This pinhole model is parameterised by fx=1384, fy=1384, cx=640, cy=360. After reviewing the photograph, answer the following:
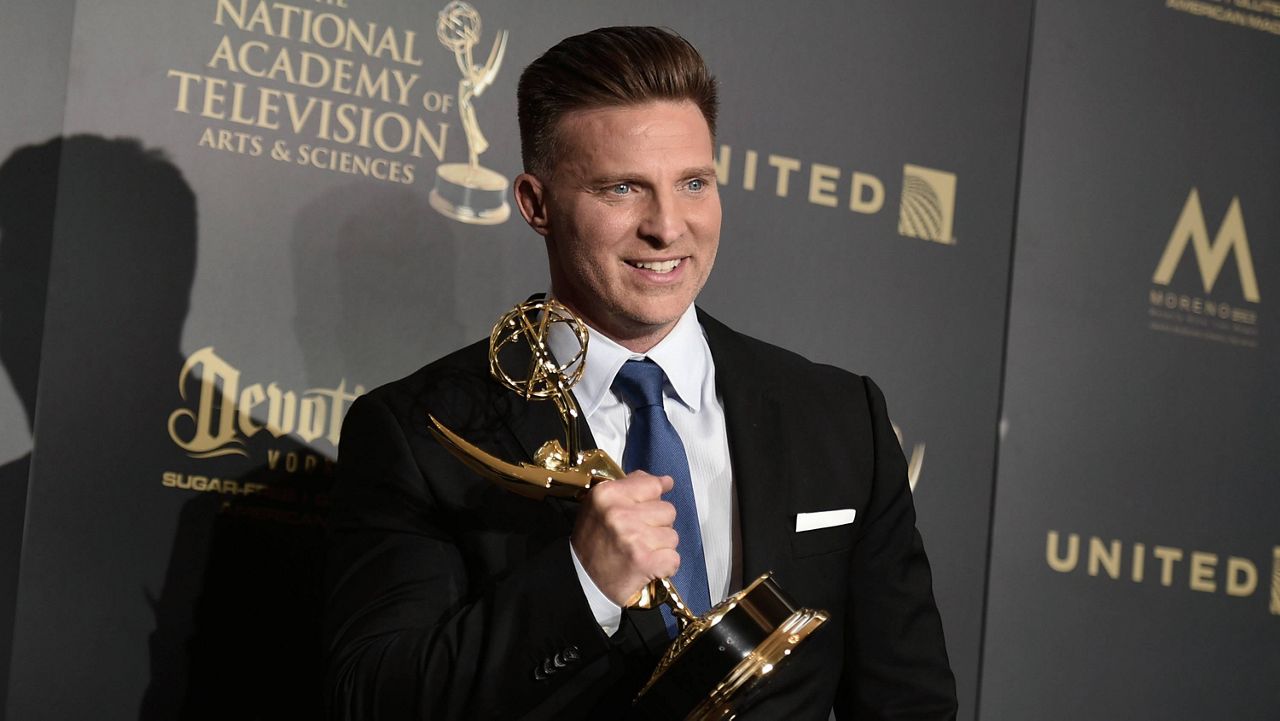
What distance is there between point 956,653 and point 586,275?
126cm

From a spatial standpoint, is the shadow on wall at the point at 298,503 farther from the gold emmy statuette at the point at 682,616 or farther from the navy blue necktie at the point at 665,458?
the gold emmy statuette at the point at 682,616

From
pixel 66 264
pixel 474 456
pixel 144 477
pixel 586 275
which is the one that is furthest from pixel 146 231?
pixel 474 456

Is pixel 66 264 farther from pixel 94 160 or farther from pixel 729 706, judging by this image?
pixel 729 706

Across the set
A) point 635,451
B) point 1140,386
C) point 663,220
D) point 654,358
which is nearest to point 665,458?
point 635,451

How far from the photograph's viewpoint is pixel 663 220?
66.3 inches

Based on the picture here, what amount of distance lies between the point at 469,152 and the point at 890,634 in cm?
111

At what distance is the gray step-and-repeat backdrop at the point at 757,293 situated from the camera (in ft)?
7.09

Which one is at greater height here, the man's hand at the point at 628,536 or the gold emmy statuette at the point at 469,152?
the gold emmy statuette at the point at 469,152

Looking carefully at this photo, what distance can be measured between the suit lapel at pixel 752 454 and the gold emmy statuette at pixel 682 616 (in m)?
0.28

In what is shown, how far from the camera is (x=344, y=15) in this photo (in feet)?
7.66

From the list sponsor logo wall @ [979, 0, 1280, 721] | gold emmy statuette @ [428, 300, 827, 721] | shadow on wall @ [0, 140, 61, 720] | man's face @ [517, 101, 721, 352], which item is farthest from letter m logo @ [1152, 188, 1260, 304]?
shadow on wall @ [0, 140, 61, 720]

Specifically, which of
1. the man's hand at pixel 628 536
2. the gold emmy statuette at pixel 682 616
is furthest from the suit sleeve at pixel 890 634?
the man's hand at pixel 628 536

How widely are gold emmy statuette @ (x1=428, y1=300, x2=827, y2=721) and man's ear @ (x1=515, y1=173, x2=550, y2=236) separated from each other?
13.5 inches

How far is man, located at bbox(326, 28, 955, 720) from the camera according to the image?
1.64m
